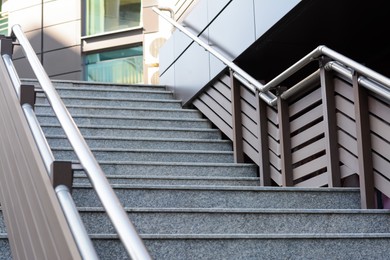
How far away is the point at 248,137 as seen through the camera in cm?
557

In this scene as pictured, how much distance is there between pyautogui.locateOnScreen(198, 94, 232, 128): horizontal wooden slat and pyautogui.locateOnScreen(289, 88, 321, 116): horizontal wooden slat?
129 centimetres

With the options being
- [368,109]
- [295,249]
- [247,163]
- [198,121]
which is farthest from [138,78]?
[295,249]

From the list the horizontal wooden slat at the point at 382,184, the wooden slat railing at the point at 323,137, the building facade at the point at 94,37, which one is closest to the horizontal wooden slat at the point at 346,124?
the wooden slat railing at the point at 323,137

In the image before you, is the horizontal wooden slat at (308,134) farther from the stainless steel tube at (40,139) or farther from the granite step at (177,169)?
the stainless steel tube at (40,139)

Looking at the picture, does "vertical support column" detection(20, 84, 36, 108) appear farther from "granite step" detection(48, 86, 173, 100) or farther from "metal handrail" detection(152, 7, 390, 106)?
"granite step" detection(48, 86, 173, 100)

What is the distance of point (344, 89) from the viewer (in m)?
4.27

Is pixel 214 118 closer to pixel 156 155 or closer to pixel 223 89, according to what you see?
pixel 223 89

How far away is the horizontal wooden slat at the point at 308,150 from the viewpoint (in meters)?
4.44

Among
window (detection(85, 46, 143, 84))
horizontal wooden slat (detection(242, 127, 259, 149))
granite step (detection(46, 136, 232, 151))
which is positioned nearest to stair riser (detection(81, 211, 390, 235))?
horizontal wooden slat (detection(242, 127, 259, 149))

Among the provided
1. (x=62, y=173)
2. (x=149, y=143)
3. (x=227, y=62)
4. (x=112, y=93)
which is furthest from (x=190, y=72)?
(x=62, y=173)

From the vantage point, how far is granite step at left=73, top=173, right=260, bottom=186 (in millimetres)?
4383

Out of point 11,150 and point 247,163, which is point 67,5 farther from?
point 11,150

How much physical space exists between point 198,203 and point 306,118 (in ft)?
3.63

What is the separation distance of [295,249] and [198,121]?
3.50 meters
